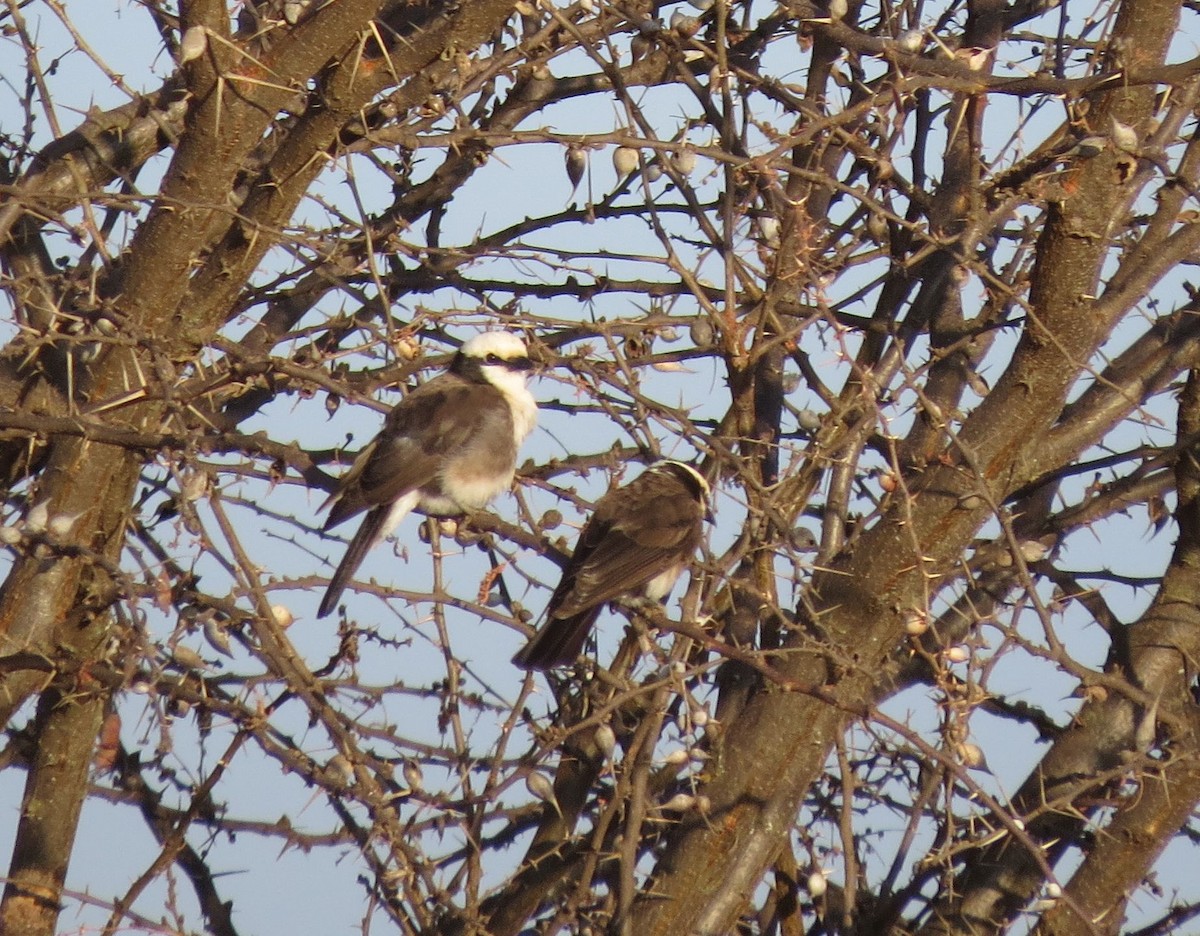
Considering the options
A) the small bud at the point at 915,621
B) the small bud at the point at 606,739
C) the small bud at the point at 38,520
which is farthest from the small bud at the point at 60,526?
the small bud at the point at 915,621

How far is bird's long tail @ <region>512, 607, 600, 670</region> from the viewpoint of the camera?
4750 millimetres

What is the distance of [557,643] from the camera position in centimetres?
490

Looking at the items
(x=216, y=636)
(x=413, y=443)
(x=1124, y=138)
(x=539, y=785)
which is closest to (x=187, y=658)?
(x=216, y=636)

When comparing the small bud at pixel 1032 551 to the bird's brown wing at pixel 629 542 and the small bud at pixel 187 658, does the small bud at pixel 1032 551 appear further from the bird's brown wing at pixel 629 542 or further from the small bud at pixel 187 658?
the small bud at pixel 187 658

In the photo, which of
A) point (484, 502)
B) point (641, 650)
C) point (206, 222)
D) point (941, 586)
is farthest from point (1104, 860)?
point (206, 222)

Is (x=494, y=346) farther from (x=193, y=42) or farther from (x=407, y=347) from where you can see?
(x=193, y=42)

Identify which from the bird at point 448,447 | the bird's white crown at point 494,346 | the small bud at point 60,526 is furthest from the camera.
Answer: the bird's white crown at point 494,346

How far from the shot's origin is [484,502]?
5.98 metres

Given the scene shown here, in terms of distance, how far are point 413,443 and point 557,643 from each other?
3.75 ft

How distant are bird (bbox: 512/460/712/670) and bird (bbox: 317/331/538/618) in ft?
1.32

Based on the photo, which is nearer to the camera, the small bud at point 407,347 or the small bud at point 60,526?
the small bud at point 60,526

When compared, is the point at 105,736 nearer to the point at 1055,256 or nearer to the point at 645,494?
the point at 645,494

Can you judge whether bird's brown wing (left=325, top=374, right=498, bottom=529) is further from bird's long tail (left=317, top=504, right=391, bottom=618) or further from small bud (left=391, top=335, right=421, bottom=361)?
small bud (left=391, top=335, right=421, bottom=361)

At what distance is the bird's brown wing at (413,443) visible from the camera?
17.5ft
